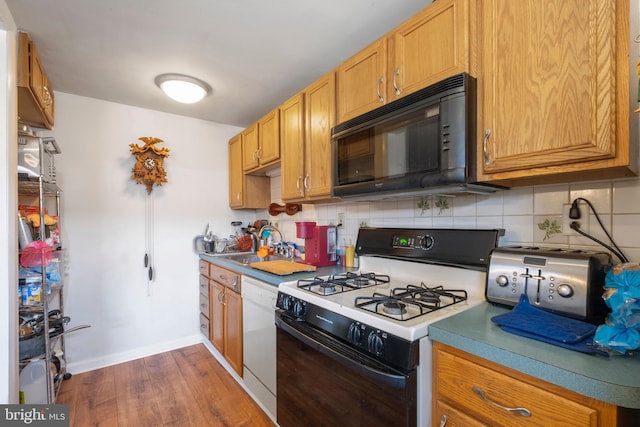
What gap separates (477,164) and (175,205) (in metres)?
2.61

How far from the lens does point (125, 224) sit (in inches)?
101

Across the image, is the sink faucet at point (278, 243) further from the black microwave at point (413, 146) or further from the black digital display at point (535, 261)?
the black digital display at point (535, 261)

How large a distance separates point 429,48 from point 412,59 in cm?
8

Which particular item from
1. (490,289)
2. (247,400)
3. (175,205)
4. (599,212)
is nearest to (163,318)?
(175,205)

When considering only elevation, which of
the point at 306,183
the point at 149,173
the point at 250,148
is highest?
the point at 250,148

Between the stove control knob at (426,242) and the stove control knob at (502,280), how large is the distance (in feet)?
1.28

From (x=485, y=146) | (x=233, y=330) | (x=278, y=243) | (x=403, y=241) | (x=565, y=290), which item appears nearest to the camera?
(x=565, y=290)

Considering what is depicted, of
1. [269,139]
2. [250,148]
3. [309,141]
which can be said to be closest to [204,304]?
[250,148]

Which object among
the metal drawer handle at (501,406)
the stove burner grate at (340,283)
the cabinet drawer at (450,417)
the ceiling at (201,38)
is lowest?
the cabinet drawer at (450,417)

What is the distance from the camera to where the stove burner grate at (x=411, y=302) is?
3.50 ft

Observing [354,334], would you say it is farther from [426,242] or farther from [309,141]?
[309,141]

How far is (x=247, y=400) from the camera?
2.01m

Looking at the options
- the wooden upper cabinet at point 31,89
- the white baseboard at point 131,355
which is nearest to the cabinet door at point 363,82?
the wooden upper cabinet at point 31,89

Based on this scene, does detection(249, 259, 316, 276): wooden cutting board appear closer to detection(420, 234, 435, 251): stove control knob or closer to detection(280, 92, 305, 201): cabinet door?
detection(280, 92, 305, 201): cabinet door
